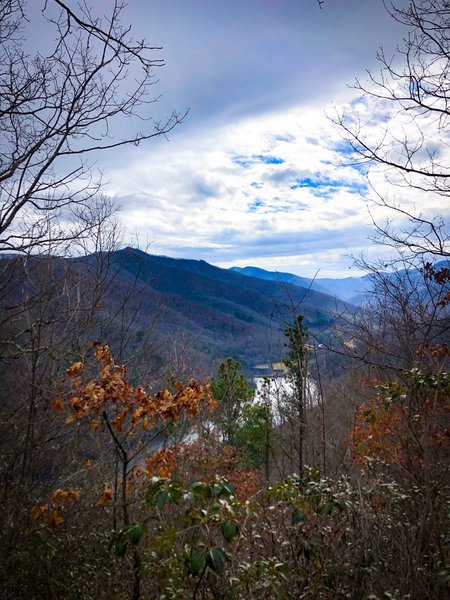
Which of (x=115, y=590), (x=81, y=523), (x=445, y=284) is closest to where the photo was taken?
(x=115, y=590)

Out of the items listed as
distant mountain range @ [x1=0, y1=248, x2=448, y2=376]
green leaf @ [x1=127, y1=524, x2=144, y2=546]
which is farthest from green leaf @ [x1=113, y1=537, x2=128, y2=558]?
distant mountain range @ [x1=0, y1=248, x2=448, y2=376]

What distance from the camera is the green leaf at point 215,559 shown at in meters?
1.99

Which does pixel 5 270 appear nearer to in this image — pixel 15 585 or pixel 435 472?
pixel 15 585

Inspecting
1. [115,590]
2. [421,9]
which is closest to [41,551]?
[115,590]

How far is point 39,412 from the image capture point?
5762 mm

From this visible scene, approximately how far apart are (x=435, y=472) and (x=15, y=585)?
3825 millimetres

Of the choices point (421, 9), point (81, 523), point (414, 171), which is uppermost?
point (421, 9)

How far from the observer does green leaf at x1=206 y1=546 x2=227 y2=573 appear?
6.53 ft

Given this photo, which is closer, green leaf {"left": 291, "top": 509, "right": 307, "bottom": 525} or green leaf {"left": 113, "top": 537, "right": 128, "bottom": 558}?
green leaf {"left": 113, "top": 537, "right": 128, "bottom": 558}

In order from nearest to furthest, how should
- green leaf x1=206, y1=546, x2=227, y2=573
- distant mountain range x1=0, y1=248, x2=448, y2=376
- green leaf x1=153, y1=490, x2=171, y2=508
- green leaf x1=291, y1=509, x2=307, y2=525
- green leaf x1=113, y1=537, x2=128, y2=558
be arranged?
green leaf x1=206, y1=546, x2=227, y2=573, green leaf x1=153, y1=490, x2=171, y2=508, green leaf x1=113, y1=537, x2=128, y2=558, green leaf x1=291, y1=509, x2=307, y2=525, distant mountain range x1=0, y1=248, x2=448, y2=376

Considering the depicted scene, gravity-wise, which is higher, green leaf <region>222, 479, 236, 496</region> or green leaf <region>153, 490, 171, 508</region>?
green leaf <region>222, 479, 236, 496</region>

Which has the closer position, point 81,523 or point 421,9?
point 421,9

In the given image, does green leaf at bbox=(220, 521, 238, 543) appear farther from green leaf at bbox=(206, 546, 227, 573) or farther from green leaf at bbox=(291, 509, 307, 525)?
green leaf at bbox=(291, 509, 307, 525)

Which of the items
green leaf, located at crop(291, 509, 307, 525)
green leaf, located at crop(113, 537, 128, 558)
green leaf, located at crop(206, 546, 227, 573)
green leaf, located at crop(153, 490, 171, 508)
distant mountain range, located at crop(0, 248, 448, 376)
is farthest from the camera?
distant mountain range, located at crop(0, 248, 448, 376)
